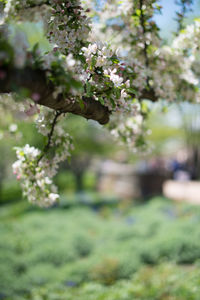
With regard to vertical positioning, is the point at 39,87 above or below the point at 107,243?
above

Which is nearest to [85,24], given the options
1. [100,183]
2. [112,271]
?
[112,271]

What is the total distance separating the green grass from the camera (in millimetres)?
4641

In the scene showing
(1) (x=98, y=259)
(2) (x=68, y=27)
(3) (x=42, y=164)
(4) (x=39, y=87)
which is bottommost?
(1) (x=98, y=259)

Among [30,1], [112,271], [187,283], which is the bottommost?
[187,283]

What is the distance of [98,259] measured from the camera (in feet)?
19.2

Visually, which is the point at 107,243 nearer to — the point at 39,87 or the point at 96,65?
the point at 96,65

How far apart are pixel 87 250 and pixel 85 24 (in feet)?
17.1

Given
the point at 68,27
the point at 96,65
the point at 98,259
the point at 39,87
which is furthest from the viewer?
the point at 98,259

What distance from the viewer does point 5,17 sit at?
7.64ft

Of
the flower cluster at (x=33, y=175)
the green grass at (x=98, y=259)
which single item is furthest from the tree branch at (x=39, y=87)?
the green grass at (x=98, y=259)

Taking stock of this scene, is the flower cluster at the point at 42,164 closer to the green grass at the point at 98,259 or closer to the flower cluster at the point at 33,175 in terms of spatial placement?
the flower cluster at the point at 33,175

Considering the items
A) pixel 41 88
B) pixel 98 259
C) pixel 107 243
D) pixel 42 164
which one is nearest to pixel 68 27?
pixel 41 88

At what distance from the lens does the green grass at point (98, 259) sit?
4.64m

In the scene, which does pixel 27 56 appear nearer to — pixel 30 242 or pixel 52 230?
pixel 30 242
